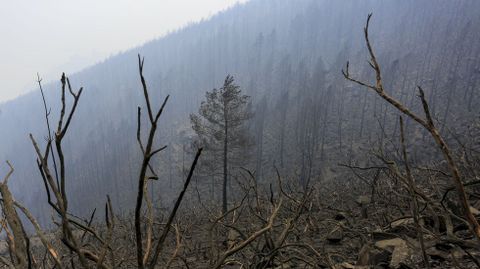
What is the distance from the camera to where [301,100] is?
3034 inches

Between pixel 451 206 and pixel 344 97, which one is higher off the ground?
pixel 344 97

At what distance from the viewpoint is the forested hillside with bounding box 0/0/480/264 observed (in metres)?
53.8

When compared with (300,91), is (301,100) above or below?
below

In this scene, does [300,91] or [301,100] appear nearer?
[301,100]

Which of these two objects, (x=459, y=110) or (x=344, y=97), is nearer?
(x=459, y=110)

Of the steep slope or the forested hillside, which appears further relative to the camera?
the steep slope

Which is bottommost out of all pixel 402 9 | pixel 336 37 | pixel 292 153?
pixel 292 153

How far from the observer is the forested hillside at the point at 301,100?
53781 mm

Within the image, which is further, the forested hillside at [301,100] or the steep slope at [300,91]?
the steep slope at [300,91]

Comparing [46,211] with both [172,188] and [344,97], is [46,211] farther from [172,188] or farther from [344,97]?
[344,97]

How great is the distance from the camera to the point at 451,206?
3.30 m

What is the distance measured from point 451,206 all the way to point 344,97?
72.6 m

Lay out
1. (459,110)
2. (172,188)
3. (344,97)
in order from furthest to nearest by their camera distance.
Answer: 1. (344,97)
2. (172,188)
3. (459,110)

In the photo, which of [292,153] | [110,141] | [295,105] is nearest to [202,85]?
[110,141]
